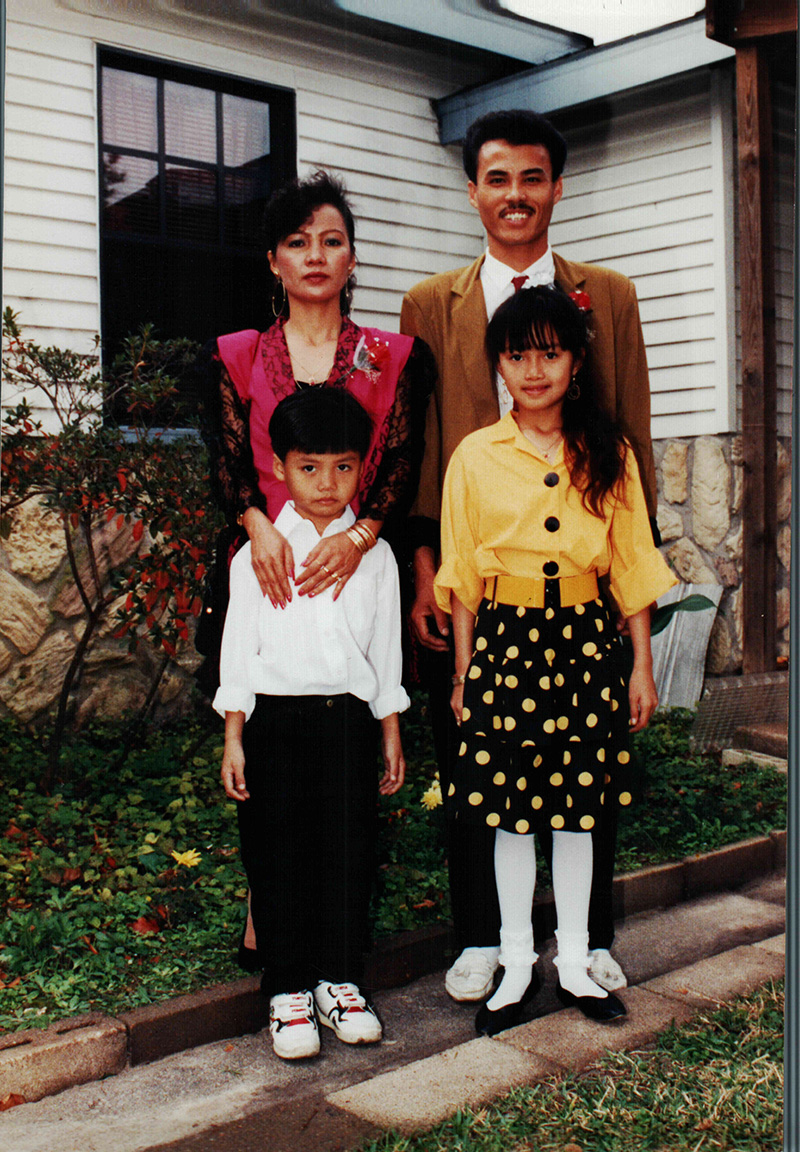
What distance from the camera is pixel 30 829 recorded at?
10.9 feet

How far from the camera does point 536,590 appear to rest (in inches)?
99.8

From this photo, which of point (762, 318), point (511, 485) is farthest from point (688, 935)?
point (762, 318)

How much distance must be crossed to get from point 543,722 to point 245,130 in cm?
159

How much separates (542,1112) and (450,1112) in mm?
196

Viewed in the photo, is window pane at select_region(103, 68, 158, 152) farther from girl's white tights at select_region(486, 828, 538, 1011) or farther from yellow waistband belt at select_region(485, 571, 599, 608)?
girl's white tights at select_region(486, 828, 538, 1011)

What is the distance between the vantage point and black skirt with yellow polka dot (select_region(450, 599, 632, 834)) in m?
2.53

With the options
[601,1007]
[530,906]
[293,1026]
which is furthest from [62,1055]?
[601,1007]

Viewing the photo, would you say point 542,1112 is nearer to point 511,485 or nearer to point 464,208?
point 511,485

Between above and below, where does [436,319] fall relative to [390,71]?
below

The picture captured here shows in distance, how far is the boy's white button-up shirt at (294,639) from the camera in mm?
2582

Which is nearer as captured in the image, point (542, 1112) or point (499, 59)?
point (542, 1112)

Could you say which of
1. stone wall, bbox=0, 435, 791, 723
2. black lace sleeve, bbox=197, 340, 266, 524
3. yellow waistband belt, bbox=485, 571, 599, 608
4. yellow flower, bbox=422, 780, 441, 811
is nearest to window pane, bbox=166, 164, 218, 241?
black lace sleeve, bbox=197, 340, 266, 524

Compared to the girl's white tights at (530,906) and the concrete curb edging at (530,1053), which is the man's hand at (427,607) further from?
the concrete curb edging at (530,1053)

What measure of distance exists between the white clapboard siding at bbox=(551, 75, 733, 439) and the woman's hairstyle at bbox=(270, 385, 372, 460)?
680mm
